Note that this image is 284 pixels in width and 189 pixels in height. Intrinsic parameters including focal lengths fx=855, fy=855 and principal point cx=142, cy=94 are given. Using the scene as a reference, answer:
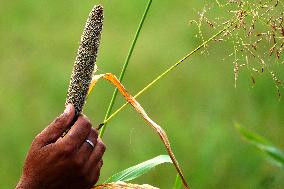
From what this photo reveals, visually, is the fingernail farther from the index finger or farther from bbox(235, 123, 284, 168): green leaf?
bbox(235, 123, 284, 168): green leaf

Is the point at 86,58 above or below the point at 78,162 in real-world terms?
above

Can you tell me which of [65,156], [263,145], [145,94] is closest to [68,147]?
[65,156]

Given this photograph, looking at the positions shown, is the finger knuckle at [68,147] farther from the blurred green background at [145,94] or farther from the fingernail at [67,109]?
the blurred green background at [145,94]

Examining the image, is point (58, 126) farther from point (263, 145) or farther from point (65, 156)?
point (263, 145)

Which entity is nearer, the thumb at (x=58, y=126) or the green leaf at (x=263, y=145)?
the thumb at (x=58, y=126)

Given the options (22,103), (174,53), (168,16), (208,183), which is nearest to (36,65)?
(22,103)

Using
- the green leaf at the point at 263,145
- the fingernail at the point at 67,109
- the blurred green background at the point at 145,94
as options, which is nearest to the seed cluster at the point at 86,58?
the fingernail at the point at 67,109
